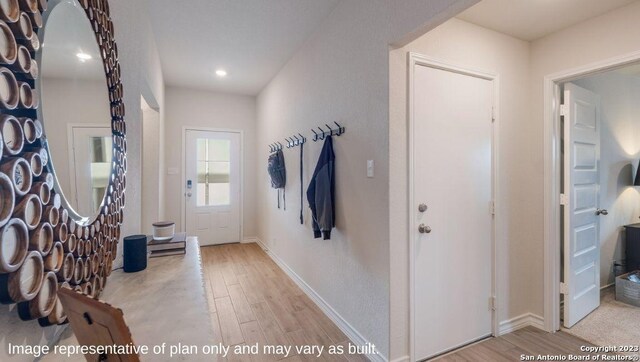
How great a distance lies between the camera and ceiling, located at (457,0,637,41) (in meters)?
1.91

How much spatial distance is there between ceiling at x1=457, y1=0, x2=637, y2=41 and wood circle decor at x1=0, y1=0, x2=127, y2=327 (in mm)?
2337

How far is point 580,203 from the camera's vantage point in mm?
2383

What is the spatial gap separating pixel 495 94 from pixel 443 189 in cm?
91

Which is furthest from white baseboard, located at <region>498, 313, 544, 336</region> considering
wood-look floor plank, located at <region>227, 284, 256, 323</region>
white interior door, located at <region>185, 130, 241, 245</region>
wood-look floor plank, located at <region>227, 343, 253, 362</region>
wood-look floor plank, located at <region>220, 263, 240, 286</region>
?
white interior door, located at <region>185, 130, 241, 245</region>

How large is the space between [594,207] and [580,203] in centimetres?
31

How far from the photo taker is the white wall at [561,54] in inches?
75.5

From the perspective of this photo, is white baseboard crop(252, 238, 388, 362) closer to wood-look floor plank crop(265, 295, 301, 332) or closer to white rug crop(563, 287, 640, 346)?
wood-look floor plank crop(265, 295, 301, 332)

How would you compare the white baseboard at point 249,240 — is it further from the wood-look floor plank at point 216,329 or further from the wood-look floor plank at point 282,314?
the wood-look floor plank at point 216,329

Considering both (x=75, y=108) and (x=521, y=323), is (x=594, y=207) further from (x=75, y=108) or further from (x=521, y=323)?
(x=75, y=108)

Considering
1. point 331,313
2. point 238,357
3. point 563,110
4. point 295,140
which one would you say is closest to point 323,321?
point 331,313

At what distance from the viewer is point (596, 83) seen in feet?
9.14

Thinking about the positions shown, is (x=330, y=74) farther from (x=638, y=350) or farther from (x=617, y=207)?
(x=617, y=207)

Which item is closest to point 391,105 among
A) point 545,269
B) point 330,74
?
point 330,74

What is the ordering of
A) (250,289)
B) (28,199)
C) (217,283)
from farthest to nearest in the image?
(217,283) → (250,289) → (28,199)
